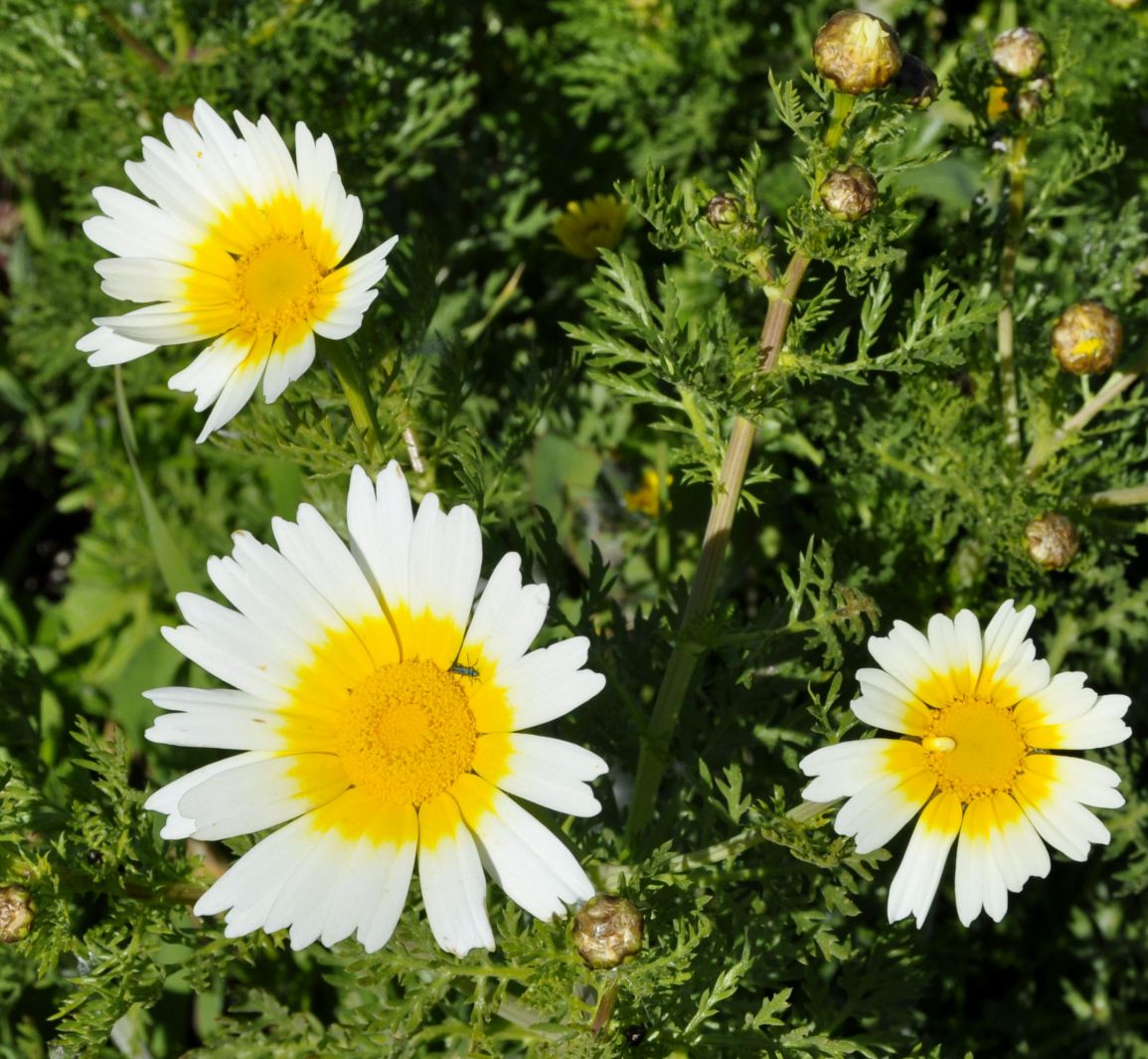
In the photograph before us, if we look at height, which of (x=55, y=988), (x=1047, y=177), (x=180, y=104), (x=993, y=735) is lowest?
(x=55, y=988)

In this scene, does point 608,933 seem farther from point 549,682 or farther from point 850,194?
point 850,194

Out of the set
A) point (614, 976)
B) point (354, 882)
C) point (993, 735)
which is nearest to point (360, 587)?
point (354, 882)

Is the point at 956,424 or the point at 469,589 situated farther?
the point at 956,424

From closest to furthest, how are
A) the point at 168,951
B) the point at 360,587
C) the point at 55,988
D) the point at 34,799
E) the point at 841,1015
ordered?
the point at 360,587, the point at 34,799, the point at 841,1015, the point at 168,951, the point at 55,988

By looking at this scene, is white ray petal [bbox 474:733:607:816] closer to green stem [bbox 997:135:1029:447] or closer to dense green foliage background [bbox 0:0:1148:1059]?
dense green foliage background [bbox 0:0:1148:1059]

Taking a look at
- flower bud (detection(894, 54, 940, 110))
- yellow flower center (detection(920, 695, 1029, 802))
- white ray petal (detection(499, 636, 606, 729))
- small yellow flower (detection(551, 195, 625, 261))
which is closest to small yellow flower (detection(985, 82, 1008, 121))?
flower bud (detection(894, 54, 940, 110))

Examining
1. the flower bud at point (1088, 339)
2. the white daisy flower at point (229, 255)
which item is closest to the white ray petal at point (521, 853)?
the white daisy flower at point (229, 255)

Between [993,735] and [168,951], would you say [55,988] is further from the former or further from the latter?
[993,735]
